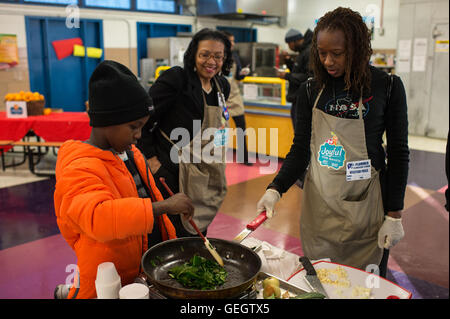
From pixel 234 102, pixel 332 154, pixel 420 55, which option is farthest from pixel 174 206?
pixel 420 55

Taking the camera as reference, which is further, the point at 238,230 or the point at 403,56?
the point at 403,56

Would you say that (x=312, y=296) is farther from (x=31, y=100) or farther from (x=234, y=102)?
(x=31, y=100)

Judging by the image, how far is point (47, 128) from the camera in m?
5.27

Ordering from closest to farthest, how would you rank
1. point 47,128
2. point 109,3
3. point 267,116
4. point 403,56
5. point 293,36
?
point 293,36, point 47,128, point 267,116, point 403,56, point 109,3

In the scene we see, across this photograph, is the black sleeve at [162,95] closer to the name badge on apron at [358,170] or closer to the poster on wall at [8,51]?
the name badge on apron at [358,170]

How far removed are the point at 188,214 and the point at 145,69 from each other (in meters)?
7.15

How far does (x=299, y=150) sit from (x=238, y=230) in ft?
6.62

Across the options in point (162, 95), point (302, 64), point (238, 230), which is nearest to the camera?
point (162, 95)

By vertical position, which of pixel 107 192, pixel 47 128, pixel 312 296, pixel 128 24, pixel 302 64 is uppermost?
pixel 128 24

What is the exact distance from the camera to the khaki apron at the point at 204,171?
2.42 m

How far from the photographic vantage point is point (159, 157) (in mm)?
2436

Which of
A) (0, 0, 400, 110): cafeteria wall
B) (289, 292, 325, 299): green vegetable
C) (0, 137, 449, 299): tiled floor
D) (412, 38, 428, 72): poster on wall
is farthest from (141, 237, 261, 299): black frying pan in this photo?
(412, 38, 428, 72): poster on wall
